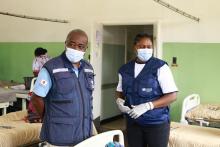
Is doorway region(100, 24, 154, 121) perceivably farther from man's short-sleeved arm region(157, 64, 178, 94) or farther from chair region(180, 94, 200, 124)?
man's short-sleeved arm region(157, 64, 178, 94)

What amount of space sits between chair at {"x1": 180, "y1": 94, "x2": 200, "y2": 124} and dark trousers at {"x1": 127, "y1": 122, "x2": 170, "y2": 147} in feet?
4.68

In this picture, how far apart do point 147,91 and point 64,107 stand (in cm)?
66

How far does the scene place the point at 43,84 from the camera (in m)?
1.87

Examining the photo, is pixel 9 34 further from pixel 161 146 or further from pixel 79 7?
pixel 161 146

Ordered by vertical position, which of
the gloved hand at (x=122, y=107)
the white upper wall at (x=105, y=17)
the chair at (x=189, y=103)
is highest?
the white upper wall at (x=105, y=17)

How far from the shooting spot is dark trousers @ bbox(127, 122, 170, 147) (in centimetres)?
223

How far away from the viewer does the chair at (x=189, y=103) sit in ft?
12.0

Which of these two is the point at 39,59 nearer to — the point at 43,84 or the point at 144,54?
the point at 144,54

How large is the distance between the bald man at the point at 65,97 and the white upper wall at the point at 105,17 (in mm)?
2805

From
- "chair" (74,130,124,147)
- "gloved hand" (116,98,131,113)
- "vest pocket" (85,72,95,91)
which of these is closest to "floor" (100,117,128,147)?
"gloved hand" (116,98,131,113)

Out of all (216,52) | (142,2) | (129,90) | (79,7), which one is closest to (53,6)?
(79,7)

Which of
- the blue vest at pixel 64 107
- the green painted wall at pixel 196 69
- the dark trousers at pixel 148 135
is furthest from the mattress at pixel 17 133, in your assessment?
the green painted wall at pixel 196 69

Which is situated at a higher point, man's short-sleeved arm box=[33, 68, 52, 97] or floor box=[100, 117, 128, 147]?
man's short-sleeved arm box=[33, 68, 52, 97]

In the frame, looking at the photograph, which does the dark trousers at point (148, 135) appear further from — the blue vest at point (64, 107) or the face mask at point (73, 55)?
the face mask at point (73, 55)
